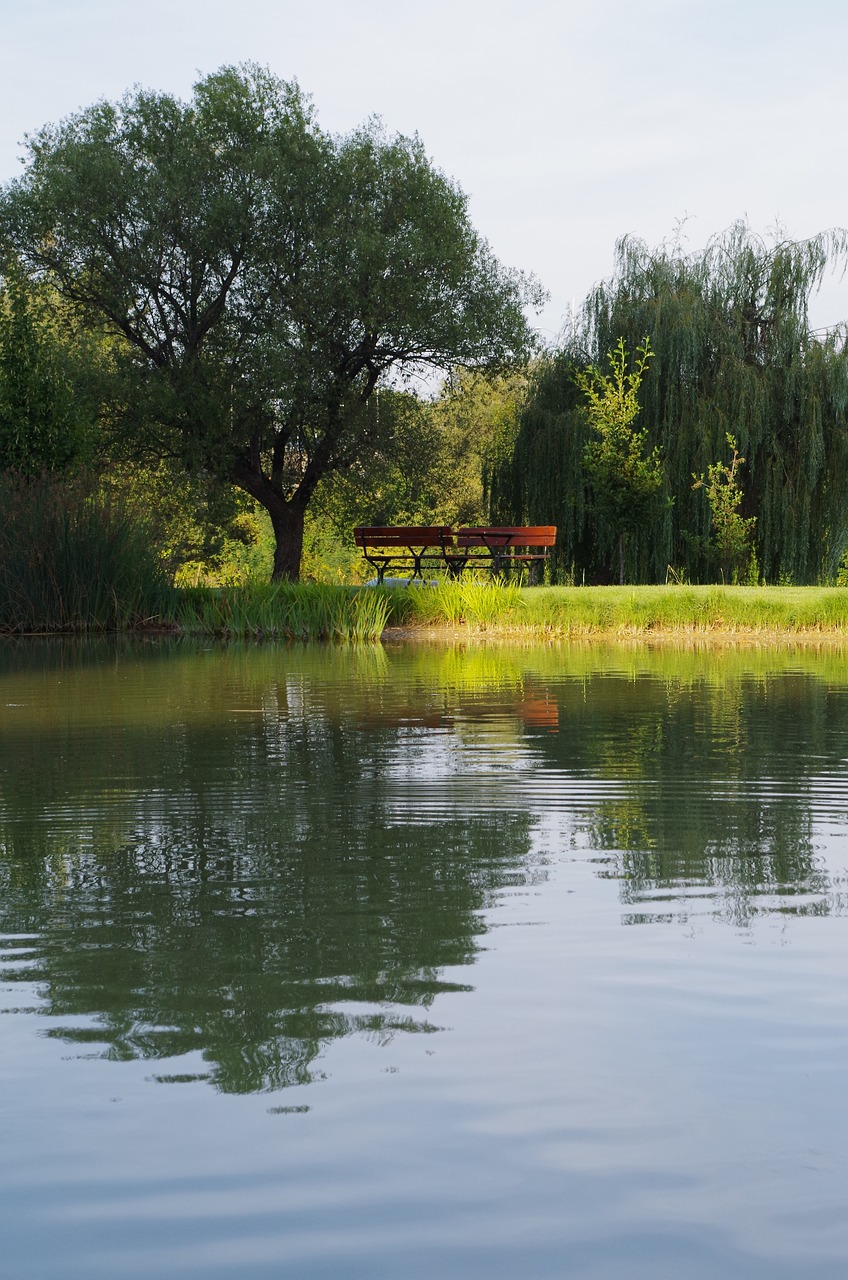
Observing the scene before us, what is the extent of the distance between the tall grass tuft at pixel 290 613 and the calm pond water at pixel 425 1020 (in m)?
12.7

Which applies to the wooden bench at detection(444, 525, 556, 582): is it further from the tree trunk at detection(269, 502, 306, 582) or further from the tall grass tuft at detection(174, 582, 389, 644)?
the tree trunk at detection(269, 502, 306, 582)

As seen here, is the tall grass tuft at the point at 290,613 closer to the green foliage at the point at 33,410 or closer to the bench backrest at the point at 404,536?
the bench backrest at the point at 404,536

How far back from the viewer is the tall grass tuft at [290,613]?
Result: 63.6ft

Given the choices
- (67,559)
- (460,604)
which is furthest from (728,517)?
(67,559)

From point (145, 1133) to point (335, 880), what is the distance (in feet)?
6.16

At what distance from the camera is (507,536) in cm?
2156

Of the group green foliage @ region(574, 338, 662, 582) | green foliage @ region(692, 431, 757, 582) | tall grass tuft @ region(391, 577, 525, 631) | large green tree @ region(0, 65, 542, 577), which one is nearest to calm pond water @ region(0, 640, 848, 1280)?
tall grass tuft @ region(391, 577, 525, 631)

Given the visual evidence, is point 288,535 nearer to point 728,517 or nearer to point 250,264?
point 250,264

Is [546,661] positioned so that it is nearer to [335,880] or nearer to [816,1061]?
[335,880]

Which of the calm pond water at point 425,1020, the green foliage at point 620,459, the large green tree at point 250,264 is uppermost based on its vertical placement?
the large green tree at point 250,264

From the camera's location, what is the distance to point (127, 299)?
2778cm

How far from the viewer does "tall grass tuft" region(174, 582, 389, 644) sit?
19375 millimetres

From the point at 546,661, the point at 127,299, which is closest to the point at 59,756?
the point at 546,661

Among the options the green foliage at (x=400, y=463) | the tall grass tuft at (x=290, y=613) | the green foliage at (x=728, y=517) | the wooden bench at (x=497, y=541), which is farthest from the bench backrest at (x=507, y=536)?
the green foliage at (x=400, y=463)
